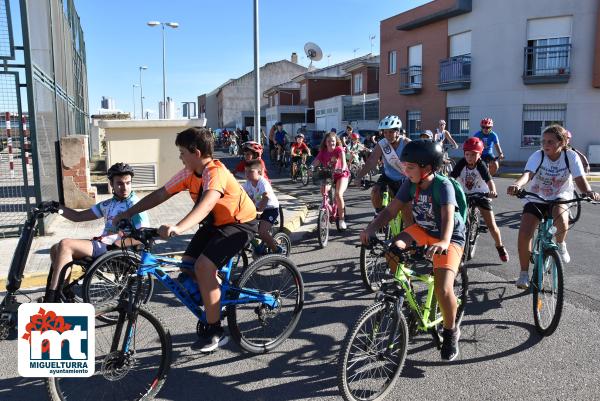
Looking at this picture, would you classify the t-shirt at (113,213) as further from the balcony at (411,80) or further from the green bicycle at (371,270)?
the balcony at (411,80)

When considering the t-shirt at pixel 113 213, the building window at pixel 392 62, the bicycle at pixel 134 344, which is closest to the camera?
the bicycle at pixel 134 344

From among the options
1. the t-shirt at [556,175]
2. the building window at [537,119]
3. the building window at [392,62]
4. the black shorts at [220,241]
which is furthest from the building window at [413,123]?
the black shorts at [220,241]

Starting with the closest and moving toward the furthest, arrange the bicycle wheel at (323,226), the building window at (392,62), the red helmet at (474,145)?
the red helmet at (474,145) < the bicycle wheel at (323,226) < the building window at (392,62)

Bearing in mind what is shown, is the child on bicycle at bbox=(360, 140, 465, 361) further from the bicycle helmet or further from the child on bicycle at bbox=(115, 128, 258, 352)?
the bicycle helmet

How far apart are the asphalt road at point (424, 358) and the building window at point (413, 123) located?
959 inches

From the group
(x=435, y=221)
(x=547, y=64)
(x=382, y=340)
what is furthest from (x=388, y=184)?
(x=547, y=64)

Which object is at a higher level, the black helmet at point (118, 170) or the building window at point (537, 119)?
the building window at point (537, 119)

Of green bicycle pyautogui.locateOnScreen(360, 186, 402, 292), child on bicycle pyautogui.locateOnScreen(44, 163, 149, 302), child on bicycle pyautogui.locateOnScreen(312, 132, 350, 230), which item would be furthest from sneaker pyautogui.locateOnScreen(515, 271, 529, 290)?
child on bicycle pyautogui.locateOnScreen(44, 163, 149, 302)

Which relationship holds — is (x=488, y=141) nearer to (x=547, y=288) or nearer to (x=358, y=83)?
(x=547, y=288)

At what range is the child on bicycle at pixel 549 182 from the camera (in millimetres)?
5129

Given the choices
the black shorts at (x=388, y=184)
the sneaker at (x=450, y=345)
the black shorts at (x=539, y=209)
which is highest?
the black shorts at (x=388, y=184)

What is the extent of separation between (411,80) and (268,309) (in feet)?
89.9

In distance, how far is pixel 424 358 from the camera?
4.03m

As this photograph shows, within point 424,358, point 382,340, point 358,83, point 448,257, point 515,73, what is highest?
point 358,83
